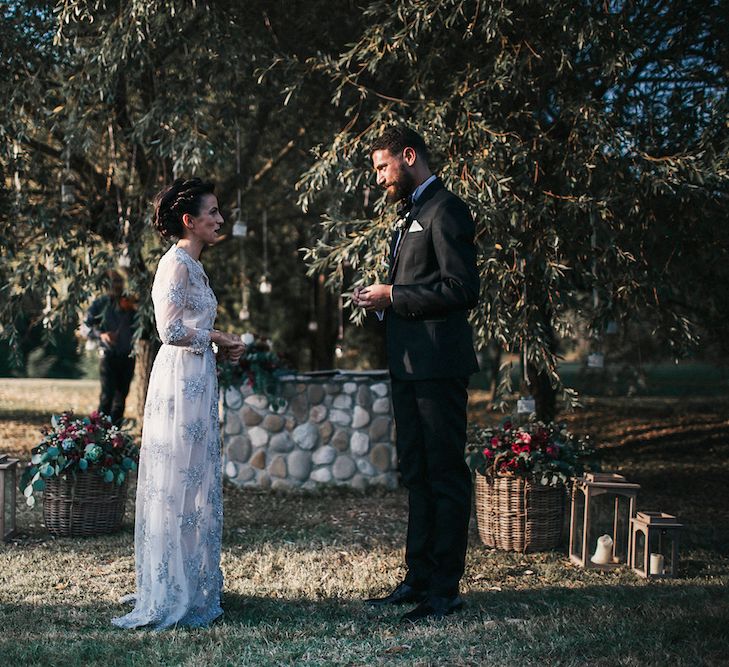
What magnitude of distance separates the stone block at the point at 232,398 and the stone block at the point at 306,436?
0.50 meters

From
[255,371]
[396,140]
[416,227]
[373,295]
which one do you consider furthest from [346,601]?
[255,371]

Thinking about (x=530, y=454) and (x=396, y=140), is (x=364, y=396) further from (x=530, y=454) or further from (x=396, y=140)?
(x=396, y=140)

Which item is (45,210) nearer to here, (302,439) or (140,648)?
(302,439)

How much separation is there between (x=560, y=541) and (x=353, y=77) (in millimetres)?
3313

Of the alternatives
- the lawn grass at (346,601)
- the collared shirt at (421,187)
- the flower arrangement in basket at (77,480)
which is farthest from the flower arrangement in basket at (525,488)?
the flower arrangement in basket at (77,480)

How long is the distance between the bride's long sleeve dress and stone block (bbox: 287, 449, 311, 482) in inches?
138

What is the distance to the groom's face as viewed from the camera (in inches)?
154

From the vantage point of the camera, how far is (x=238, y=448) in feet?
24.6

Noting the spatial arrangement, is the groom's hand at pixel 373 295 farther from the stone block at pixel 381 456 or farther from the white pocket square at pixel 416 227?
the stone block at pixel 381 456

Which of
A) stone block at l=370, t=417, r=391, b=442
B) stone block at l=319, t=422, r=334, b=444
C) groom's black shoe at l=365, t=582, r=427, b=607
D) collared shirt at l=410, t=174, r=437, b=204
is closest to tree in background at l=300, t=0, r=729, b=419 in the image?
stone block at l=370, t=417, r=391, b=442

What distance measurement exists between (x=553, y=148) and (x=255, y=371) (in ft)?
9.10

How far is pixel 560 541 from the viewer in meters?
5.57

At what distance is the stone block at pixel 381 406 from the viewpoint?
7.41 metres

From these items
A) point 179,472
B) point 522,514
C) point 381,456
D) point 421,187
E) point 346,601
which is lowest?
point 346,601
